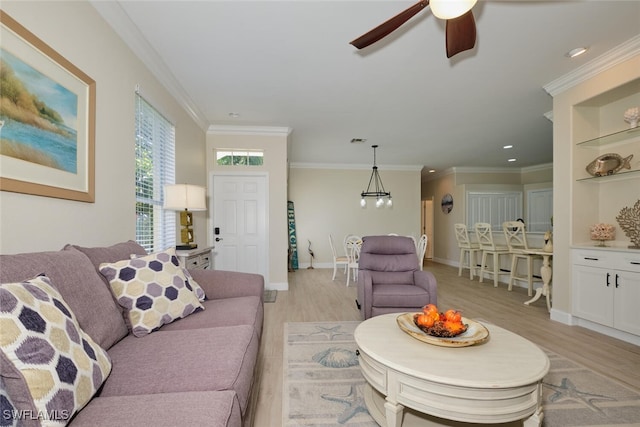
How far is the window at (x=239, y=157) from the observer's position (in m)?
4.70

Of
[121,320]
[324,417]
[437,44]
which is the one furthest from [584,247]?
[121,320]

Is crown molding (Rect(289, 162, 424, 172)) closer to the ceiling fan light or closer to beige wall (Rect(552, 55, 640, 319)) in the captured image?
beige wall (Rect(552, 55, 640, 319))

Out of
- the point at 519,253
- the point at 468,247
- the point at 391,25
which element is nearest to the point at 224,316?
the point at 391,25

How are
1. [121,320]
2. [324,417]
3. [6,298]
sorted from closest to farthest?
[6,298]
[121,320]
[324,417]

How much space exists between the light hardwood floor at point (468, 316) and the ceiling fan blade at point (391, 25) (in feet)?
7.52

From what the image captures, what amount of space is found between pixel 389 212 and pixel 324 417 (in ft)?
20.7

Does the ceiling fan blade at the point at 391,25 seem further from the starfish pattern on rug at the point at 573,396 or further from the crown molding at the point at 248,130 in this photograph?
the crown molding at the point at 248,130

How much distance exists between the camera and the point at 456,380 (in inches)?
49.6

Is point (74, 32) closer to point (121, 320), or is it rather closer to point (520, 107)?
point (121, 320)

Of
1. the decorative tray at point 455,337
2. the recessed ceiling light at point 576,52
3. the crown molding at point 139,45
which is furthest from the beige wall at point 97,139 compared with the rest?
the recessed ceiling light at point 576,52

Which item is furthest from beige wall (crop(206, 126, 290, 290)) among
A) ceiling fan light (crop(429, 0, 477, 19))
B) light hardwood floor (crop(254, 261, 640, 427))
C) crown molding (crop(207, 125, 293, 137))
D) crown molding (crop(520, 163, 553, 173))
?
crown molding (crop(520, 163, 553, 173))

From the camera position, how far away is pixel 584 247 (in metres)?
3.02

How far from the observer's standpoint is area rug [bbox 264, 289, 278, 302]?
4.16 metres

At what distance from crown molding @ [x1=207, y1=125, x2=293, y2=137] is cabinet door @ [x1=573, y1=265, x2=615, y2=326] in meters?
4.07
